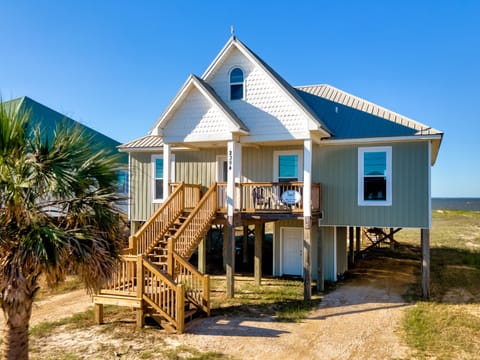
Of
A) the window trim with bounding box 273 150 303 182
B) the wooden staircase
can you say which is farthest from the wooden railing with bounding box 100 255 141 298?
the window trim with bounding box 273 150 303 182

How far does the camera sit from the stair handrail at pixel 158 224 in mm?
11402

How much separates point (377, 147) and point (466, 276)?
779cm

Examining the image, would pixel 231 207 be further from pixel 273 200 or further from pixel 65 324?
pixel 65 324

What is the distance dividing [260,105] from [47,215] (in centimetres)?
930

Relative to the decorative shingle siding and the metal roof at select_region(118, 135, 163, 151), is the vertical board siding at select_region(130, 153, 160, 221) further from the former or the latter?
the decorative shingle siding

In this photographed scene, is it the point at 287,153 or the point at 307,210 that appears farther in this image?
the point at 287,153

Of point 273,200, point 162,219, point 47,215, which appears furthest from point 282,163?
point 47,215

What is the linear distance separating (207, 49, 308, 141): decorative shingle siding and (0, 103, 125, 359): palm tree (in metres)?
7.77

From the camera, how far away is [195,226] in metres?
12.4

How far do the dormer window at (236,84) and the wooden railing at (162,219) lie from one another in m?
3.83

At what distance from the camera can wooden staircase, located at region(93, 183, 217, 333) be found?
996 cm

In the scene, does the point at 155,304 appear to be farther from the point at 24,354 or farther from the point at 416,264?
the point at 416,264

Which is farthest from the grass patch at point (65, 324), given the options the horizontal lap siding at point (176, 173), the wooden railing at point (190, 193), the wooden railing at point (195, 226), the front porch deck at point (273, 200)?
the horizontal lap siding at point (176, 173)

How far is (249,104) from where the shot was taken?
13953mm
